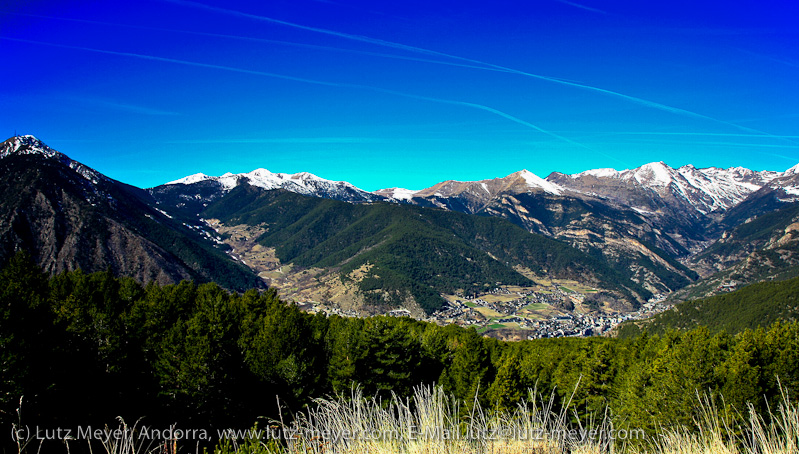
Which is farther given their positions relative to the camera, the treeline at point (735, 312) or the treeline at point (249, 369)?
the treeline at point (735, 312)

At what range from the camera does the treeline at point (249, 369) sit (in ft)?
64.2

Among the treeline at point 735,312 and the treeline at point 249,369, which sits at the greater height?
the treeline at point 249,369

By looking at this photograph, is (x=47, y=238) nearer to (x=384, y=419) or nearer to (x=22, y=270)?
(x=22, y=270)

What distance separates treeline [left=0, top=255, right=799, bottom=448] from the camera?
1958 centimetres

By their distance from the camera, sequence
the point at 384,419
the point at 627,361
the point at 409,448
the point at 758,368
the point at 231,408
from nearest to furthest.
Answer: the point at 409,448 < the point at 384,419 < the point at 758,368 < the point at 231,408 < the point at 627,361

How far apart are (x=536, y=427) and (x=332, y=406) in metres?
3.53

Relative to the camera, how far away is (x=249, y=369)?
30562 millimetres

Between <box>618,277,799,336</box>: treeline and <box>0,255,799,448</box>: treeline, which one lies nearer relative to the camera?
<box>0,255,799,448</box>: treeline

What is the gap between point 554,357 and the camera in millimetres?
45688

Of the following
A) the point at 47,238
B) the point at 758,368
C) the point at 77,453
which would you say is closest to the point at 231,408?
the point at 77,453

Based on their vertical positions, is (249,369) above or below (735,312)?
above

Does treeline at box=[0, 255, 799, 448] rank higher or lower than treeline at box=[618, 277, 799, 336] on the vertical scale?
higher

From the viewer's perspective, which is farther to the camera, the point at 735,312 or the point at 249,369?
the point at 735,312

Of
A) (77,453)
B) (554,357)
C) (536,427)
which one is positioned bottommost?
(554,357)
